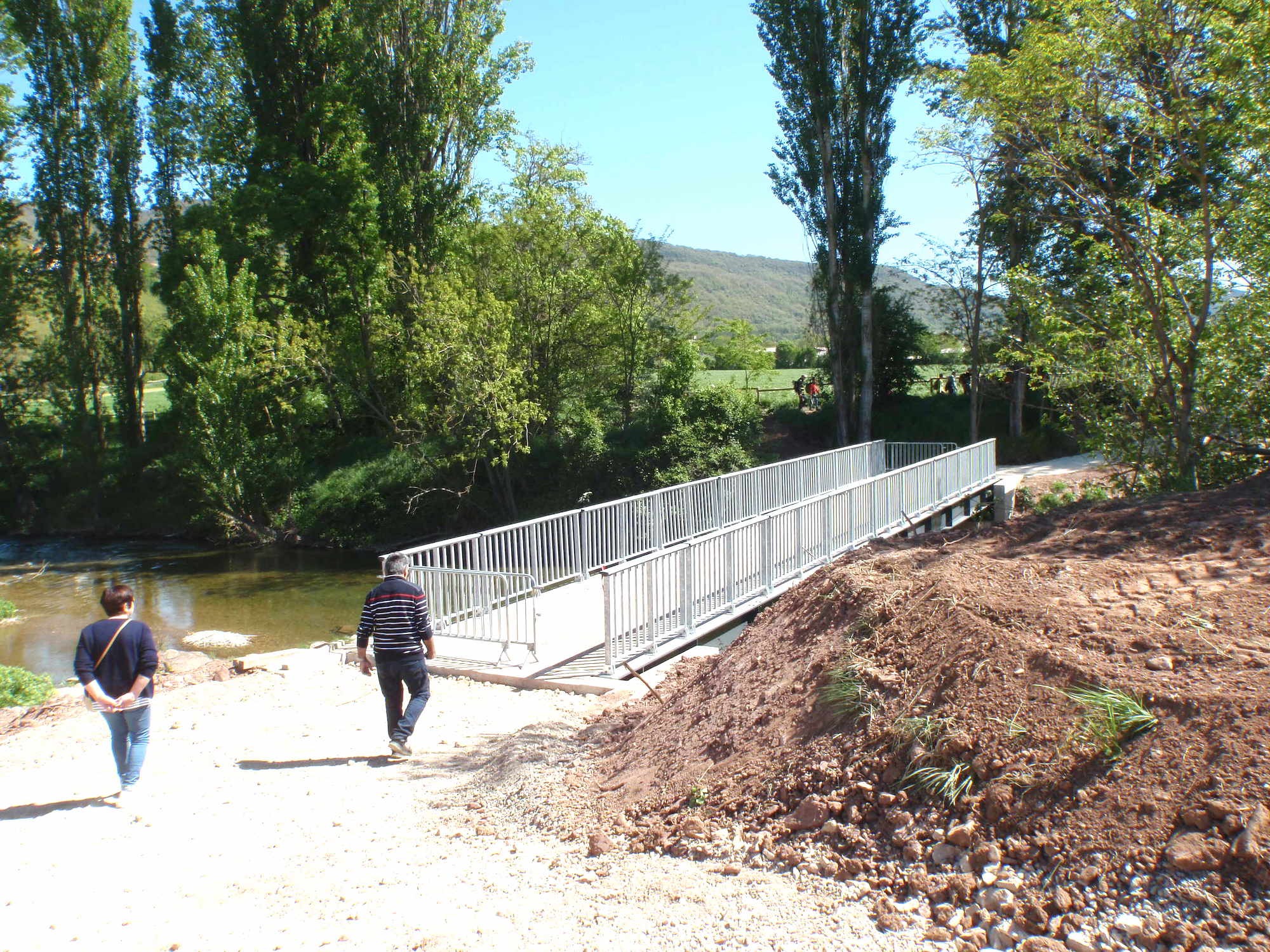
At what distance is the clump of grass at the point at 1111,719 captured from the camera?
3885 millimetres

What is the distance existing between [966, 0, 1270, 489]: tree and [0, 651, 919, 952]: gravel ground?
8938 millimetres

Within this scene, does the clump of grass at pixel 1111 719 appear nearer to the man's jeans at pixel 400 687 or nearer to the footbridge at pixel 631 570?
the man's jeans at pixel 400 687

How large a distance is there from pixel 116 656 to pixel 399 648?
1.82m

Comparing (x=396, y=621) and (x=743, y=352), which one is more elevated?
(x=743, y=352)

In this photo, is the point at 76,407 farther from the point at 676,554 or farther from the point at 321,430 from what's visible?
the point at 676,554

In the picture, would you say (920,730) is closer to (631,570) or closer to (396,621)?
(396,621)

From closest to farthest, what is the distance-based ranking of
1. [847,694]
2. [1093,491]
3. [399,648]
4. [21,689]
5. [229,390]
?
1. [847,694]
2. [399,648]
3. [21,689]
4. [1093,491]
5. [229,390]

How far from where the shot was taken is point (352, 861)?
4887mm

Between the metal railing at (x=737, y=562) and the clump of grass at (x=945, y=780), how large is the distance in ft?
16.4

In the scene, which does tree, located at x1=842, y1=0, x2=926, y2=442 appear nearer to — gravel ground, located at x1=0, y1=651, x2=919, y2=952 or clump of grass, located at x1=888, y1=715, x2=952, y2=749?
gravel ground, located at x1=0, y1=651, x2=919, y2=952

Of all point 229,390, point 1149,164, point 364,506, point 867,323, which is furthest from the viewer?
point 867,323

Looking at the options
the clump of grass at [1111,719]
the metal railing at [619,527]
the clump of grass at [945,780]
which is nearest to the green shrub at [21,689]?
the metal railing at [619,527]

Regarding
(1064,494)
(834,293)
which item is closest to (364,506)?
(834,293)

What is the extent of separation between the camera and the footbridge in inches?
374
